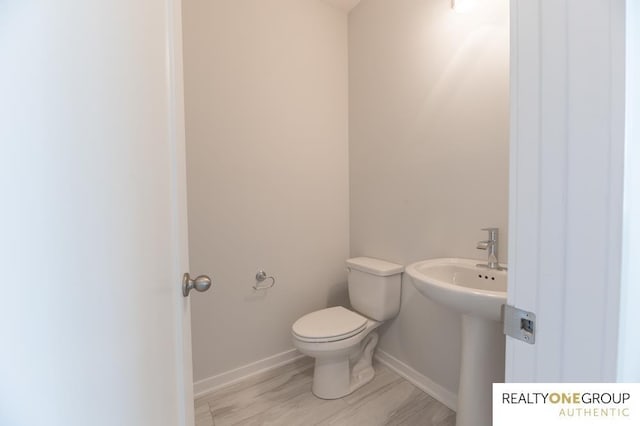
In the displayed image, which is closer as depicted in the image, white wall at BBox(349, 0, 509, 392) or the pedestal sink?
the pedestal sink

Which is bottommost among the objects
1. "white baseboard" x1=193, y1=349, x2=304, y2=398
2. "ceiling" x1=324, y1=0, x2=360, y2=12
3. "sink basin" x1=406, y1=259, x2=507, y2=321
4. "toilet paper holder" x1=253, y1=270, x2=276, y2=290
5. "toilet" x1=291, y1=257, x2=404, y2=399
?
"white baseboard" x1=193, y1=349, x2=304, y2=398

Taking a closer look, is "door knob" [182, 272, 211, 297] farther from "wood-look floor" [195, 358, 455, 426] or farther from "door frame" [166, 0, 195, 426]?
"wood-look floor" [195, 358, 455, 426]

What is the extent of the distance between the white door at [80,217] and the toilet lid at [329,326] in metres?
0.98

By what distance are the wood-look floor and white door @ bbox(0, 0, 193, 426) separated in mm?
1073

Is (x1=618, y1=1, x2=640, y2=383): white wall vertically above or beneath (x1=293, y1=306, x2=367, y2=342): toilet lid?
above

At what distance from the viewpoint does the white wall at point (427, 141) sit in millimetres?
1298

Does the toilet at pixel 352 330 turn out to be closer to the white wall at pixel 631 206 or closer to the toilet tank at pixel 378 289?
the toilet tank at pixel 378 289

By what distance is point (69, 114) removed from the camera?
34 cm

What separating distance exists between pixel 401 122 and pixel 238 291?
5.12ft

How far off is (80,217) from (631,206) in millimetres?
799

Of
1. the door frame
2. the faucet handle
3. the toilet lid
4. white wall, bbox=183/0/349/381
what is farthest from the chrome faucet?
the door frame

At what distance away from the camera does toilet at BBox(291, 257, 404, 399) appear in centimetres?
149

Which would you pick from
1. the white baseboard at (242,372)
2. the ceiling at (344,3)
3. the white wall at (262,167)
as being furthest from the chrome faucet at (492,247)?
the ceiling at (344,3)

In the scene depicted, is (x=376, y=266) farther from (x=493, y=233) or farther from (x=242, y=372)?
(x=242, y=372)
